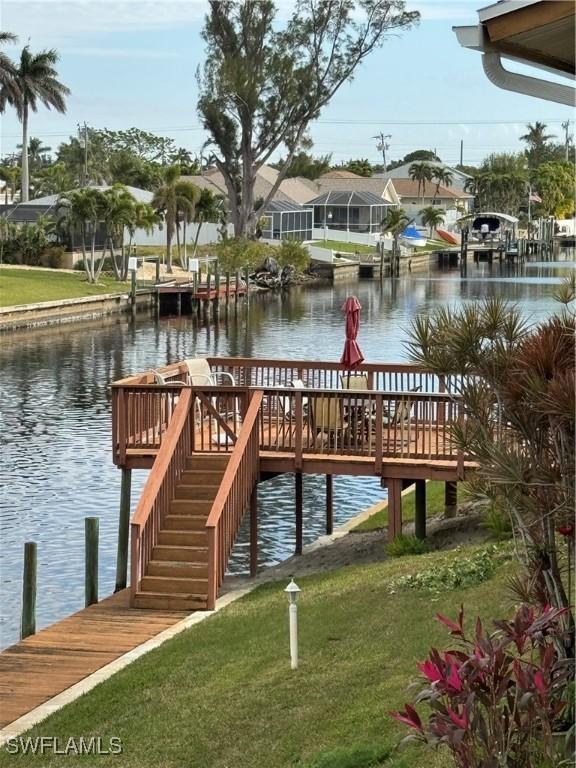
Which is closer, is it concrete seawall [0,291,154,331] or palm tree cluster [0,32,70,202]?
concrete seawall [0,291,154,331]

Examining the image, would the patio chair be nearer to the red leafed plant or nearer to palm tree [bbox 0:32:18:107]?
the red leafed plant

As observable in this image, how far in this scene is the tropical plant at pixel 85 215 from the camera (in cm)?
6925

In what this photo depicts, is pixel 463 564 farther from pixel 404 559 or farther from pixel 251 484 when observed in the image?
pixel 251 484

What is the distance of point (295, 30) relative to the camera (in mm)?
78500

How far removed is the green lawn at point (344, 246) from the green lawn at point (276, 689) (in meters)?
89.2

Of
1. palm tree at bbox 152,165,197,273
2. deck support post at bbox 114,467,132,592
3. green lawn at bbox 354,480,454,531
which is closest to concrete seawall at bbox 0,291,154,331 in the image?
palm tree at bbox 152,165,197,273

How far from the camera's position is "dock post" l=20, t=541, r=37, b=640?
1630cm

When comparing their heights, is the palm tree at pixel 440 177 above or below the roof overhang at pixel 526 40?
above

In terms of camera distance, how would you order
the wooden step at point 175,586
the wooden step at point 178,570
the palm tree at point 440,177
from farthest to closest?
1. the palm tree at point 440,177
2. the wooden step at point 178,570
3. the wooden step at point 175,586

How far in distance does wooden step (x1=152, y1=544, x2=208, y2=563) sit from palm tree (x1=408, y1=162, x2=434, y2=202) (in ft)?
436

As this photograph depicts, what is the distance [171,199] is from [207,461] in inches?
2471

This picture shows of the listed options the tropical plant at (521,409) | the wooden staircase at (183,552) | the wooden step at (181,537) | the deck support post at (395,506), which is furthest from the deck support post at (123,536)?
the tropical plant at (521,409)

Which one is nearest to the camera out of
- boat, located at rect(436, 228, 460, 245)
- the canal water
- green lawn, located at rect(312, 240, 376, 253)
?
the canal water

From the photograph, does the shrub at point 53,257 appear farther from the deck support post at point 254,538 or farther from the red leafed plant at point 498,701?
the red leafed plant at point 498,701
